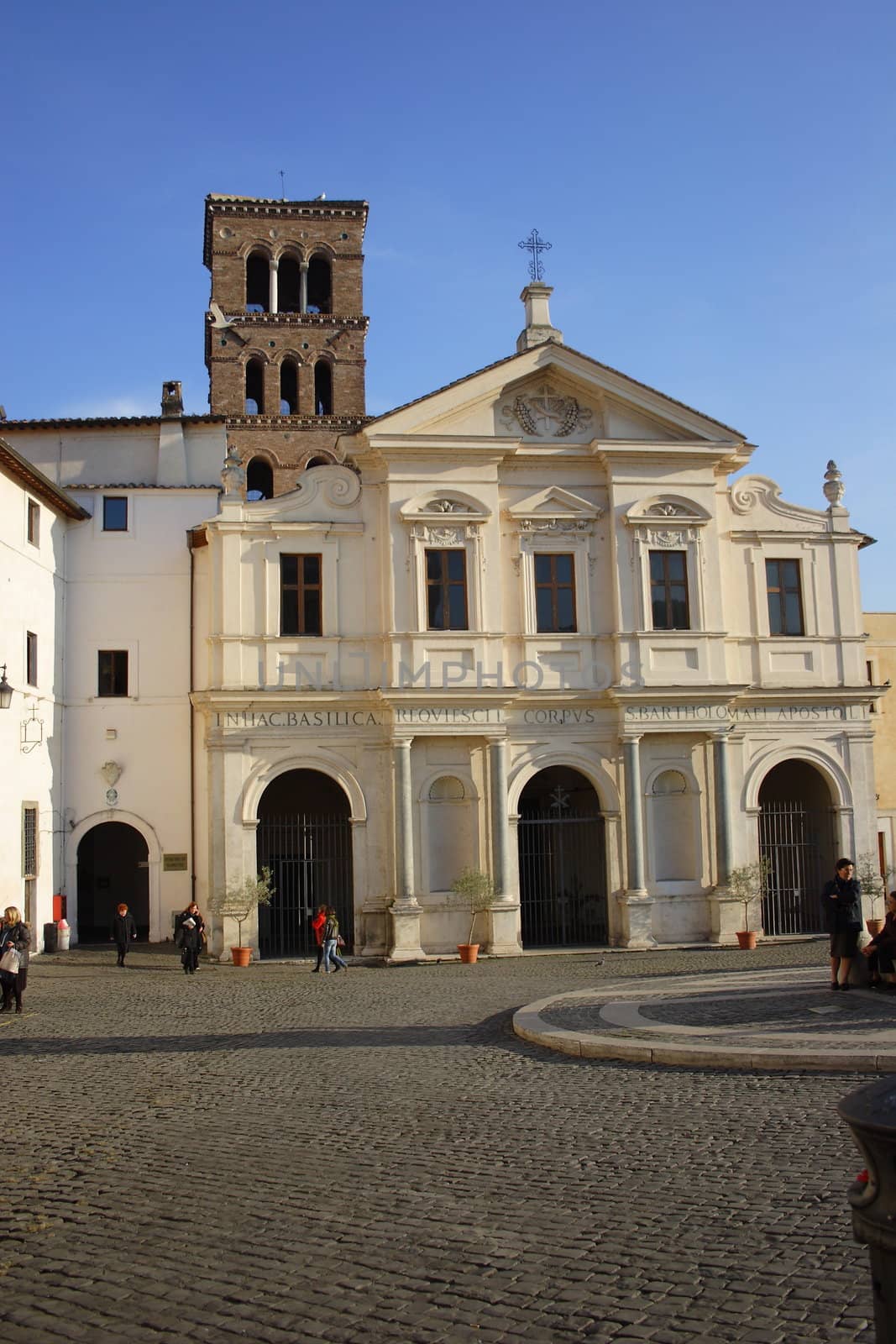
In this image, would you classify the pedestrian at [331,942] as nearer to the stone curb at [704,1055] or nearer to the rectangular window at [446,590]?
the rectangular window at [446,590]

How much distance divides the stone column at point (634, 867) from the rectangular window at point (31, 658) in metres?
12.5

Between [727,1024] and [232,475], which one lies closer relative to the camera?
[727,1024]

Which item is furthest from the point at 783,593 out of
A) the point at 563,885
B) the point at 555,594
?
the point at 563,885

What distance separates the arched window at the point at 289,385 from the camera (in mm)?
45031

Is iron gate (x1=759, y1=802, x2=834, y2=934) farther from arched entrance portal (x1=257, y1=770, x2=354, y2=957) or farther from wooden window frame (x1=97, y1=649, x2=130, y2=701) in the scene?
wooden window frame (x1=97, y1=649, x2=130, y2=701)

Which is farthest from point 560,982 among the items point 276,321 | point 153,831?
point 276,321

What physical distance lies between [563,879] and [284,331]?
2440cm

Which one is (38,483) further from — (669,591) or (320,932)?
(669,591)

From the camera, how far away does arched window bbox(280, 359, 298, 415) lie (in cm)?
4503

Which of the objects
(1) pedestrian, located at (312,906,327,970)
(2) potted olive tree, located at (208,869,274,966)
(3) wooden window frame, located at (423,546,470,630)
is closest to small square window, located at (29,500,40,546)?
(3) wooden window frame, located at (423,546,470,630)

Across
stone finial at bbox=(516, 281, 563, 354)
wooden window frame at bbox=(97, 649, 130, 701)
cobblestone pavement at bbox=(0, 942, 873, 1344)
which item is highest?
stone finial at bbox=(516, 281, 563, 354)

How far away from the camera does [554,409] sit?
28.7 meters

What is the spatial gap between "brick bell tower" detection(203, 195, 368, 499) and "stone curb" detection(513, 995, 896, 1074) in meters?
31.8

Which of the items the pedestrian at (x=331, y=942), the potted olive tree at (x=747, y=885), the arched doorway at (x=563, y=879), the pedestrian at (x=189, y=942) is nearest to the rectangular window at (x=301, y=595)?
the arched doorway at (x=563, y=879)
